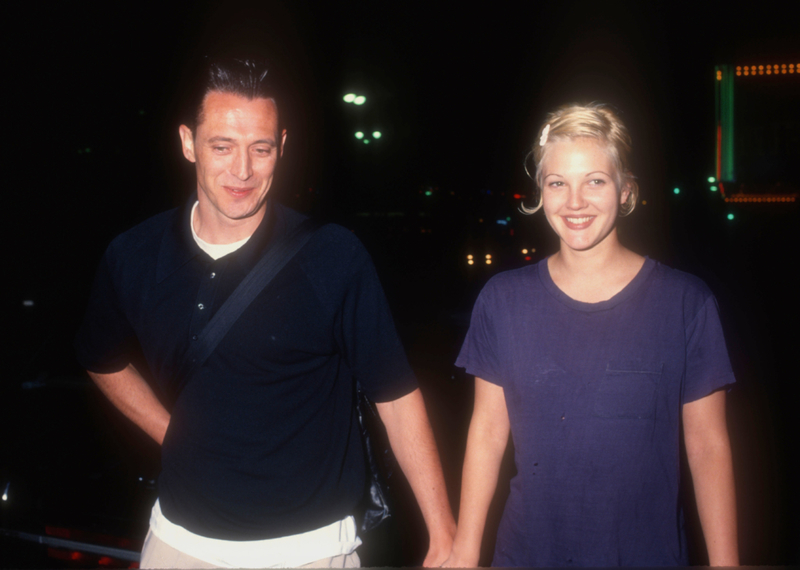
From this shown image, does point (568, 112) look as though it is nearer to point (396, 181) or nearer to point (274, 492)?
point (274, 492)

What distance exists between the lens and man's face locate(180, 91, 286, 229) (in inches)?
77.6

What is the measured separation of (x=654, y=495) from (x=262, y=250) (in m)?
1.70

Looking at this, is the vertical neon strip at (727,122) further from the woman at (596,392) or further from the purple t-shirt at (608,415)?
the purple t-shirt at (608,415)

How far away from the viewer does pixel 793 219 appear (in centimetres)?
687

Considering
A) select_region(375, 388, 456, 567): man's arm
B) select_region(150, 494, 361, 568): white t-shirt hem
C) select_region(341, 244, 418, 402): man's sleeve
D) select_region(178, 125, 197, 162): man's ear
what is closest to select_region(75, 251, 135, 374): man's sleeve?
select_region(178, 125, 197, 162): man's ear

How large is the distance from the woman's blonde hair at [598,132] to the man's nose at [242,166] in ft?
3.74

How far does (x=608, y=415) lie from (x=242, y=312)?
1390 mm

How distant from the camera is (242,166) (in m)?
1.96

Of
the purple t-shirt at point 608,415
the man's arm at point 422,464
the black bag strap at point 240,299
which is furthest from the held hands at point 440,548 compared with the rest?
the black bag strap at point 240,299

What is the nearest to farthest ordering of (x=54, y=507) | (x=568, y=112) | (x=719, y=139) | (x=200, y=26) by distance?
(x=568, y=112)
(x=54, y=507)
(x=200, y=26)
(x=719, y=139)

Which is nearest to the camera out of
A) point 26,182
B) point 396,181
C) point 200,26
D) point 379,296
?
point 379,296

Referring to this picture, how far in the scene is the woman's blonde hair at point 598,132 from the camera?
1.82m

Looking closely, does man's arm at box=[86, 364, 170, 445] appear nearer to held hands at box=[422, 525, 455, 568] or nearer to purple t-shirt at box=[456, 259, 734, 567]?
held hands at box=[422, 525, 455, 568]

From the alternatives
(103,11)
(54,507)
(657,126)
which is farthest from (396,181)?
(54,507)
